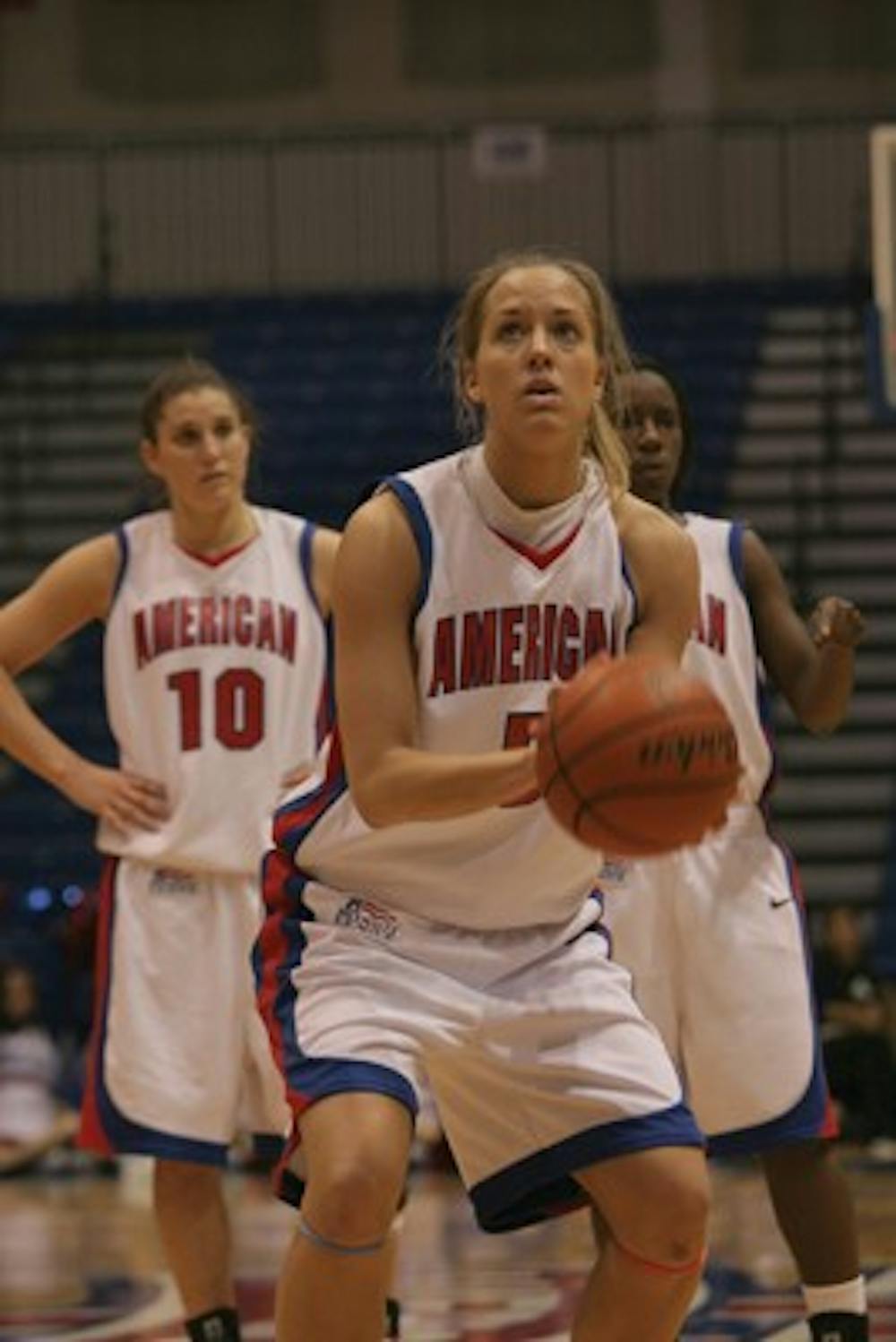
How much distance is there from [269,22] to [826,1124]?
16561 millimetres

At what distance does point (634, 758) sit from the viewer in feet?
13.9

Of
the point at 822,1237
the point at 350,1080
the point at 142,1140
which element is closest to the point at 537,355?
the point at 350,1080

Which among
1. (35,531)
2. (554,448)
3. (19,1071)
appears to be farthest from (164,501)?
(35,531)

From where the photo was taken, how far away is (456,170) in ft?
68.0

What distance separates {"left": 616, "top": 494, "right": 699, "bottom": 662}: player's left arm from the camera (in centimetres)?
481

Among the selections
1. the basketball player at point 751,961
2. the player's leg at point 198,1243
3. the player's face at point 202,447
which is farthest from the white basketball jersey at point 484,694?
the player's face at point 202,447

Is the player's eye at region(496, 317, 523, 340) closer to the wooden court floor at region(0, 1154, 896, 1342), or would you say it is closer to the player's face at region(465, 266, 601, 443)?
the player's face at region(465, 266, 601, 443)

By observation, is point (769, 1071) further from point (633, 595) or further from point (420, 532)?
point (420, 532)

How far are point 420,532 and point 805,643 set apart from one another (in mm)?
1456

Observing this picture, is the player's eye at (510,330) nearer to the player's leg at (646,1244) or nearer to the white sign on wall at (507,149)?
the player's leg at (646,1244)

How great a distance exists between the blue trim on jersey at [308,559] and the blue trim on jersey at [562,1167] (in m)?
2.17

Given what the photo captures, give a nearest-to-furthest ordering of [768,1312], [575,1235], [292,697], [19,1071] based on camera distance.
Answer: [292,697] < [768,1312] < [575,1235] < [19,1071]

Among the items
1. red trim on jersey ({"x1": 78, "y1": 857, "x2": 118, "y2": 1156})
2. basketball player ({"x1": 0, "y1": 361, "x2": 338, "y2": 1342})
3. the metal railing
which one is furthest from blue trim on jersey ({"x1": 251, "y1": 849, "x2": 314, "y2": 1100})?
the metal railing

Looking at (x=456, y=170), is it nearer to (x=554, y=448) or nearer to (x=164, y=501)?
(x=164, y=501)
